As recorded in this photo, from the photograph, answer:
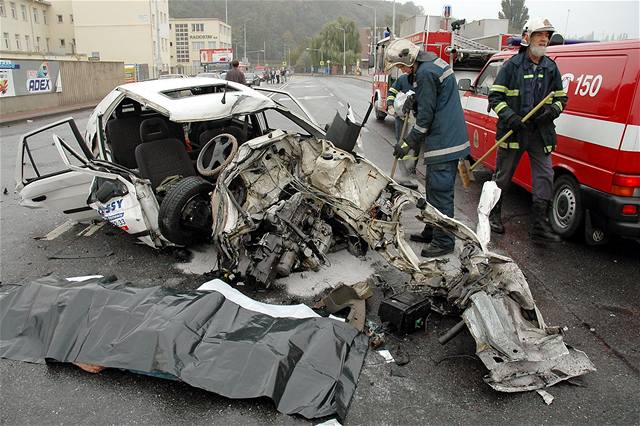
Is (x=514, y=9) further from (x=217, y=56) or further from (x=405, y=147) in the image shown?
(x=405, y=147)

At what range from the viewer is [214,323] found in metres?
3.24

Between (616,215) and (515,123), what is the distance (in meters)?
1.32

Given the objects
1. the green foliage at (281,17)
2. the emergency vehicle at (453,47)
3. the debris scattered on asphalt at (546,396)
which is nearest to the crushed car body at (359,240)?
the debris scattered on asphalt at (546,396)

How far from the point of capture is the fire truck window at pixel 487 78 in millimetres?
6844

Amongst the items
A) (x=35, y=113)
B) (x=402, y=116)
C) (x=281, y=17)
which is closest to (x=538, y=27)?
(x=402, y=116)

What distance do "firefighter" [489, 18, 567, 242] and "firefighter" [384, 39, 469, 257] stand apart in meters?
0.72

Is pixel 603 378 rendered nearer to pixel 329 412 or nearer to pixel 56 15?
pixel 329 412

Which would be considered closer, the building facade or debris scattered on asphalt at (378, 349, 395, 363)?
debris scattered on asphalt at (378, 349, 395, 363)

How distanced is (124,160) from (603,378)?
15.8 feet

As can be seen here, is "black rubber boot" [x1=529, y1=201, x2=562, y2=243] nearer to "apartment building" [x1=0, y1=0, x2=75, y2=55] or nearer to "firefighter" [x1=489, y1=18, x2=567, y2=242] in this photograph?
"firefighter" [x1=489, y1=18, x2=567, y2=242]

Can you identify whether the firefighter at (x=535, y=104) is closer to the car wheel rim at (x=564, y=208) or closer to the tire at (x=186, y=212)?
the car wheel rim at (x=564, y=208)

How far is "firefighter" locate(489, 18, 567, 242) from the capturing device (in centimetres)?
497

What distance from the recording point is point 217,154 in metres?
4.76

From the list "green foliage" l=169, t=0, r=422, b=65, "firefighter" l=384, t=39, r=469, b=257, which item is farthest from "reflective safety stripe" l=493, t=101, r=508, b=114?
"green foliage" l=169, t=0, r=422, b=65
